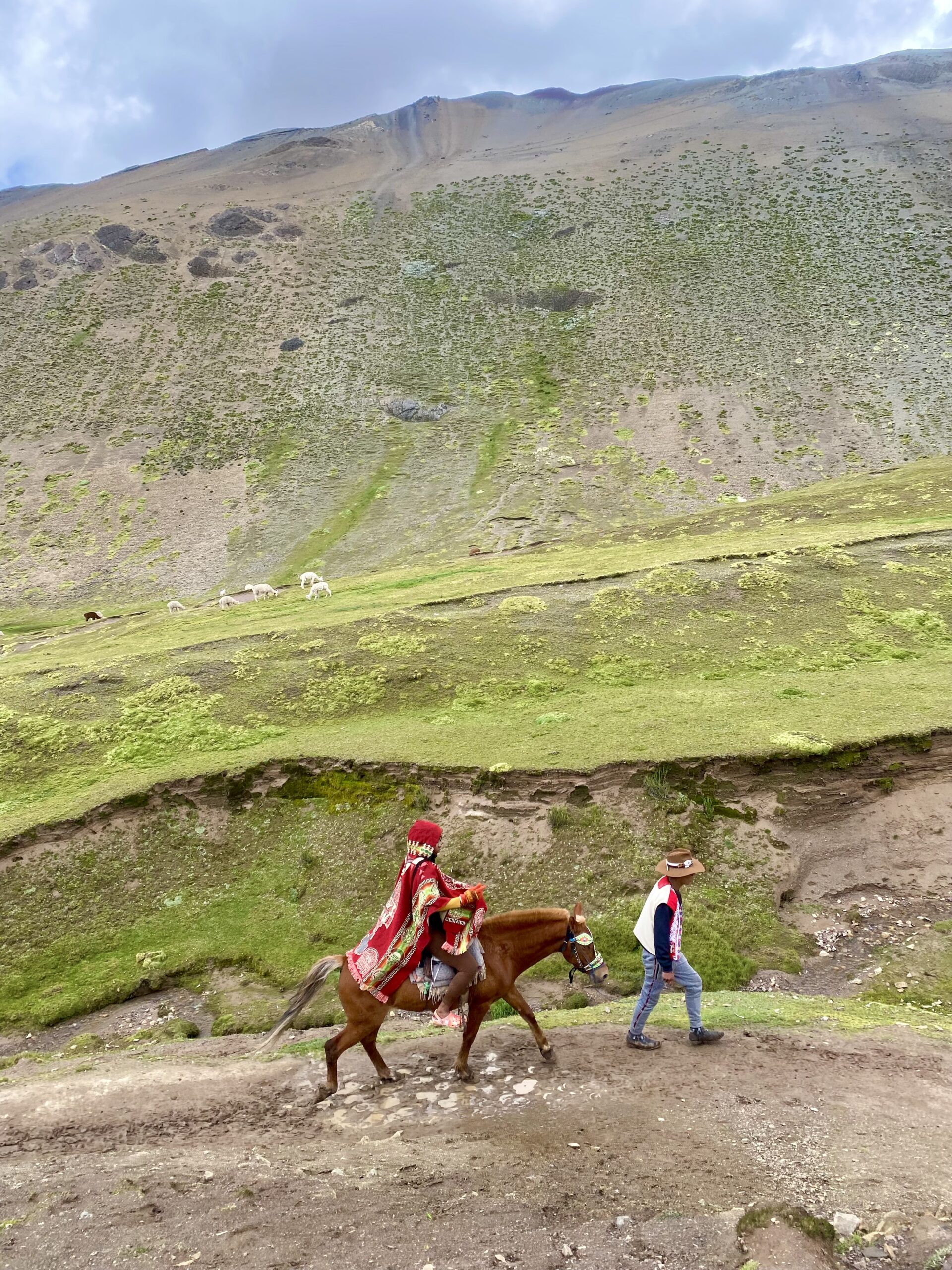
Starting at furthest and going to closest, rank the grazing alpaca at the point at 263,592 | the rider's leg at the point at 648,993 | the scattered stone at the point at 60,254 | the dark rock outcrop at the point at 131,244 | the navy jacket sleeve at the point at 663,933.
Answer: the dark rock outcrop at the point at 131,244 < the scattered stone at the point at 60,254 < the grazing alpaca at the point at 263,592 < the rider's leg at the point at 648,993 < the navy jacket sleeve at the point at 663,933

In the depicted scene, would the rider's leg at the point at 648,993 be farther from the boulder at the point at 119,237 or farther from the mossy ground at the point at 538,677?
the boulder at the point at 119,237

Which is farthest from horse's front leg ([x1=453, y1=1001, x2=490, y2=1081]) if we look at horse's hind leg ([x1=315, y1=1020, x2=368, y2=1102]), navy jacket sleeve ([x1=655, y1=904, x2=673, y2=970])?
navy jacket sleeve ([x1=655, y1=904, x2=673, y2=970])

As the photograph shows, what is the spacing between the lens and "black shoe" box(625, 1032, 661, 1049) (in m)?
11.4

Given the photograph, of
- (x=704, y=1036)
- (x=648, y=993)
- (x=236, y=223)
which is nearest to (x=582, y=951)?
(x=648, y=993)

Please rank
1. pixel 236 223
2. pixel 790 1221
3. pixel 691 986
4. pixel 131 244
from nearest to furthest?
1. pixel 790 1221
2. pixel 691 986
3. pixel 131 244
4. pixel 236 223

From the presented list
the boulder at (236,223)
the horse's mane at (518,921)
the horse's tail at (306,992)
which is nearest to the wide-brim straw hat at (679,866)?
the horse's mane at (518,921)

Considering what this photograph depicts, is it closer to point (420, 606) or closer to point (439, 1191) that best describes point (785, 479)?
point (420, 606)

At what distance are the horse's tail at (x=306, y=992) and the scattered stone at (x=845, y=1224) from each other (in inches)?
262

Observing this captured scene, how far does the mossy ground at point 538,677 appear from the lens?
2019 cm

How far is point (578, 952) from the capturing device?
10945 mm

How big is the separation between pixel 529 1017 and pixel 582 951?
53.4 inches

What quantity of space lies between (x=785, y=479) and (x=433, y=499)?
112 ft

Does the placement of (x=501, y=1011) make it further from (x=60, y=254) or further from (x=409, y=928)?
(x=60, y=254)

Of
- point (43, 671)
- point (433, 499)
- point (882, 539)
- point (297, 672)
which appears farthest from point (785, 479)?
point (43, 671)
